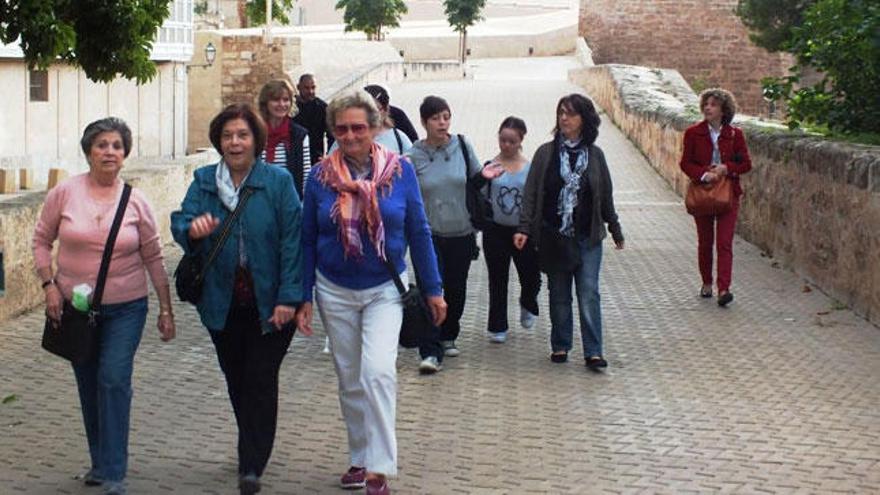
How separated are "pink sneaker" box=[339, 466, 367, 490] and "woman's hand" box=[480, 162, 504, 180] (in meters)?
3.32

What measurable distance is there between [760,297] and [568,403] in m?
4.44

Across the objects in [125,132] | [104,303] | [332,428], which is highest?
[125,132]

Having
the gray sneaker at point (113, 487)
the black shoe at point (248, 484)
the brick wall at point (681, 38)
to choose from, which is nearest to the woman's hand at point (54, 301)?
A: the gray sneaker at point (113, 487)

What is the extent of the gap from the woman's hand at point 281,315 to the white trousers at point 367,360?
0.86ft

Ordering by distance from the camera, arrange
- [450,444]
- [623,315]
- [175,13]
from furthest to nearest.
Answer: [175,13] → [623,315] → [450,444]

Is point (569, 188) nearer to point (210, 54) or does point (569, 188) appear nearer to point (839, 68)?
point (839, 68)

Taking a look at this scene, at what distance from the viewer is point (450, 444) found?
25.6ft

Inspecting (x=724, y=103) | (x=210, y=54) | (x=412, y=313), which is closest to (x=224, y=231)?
(x=412, y=313)

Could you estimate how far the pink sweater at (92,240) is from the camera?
676 centimetres

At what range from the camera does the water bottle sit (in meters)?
6.70

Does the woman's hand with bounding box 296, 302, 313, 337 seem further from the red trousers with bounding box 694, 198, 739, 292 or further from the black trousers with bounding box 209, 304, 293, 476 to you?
the red trousers with bounding box 694, 198, 739, 292

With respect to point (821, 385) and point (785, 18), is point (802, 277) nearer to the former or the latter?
point (821, 385)

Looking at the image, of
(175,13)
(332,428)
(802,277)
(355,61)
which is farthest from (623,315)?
(355,61)

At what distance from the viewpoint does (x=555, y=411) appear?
8609 millimetres
